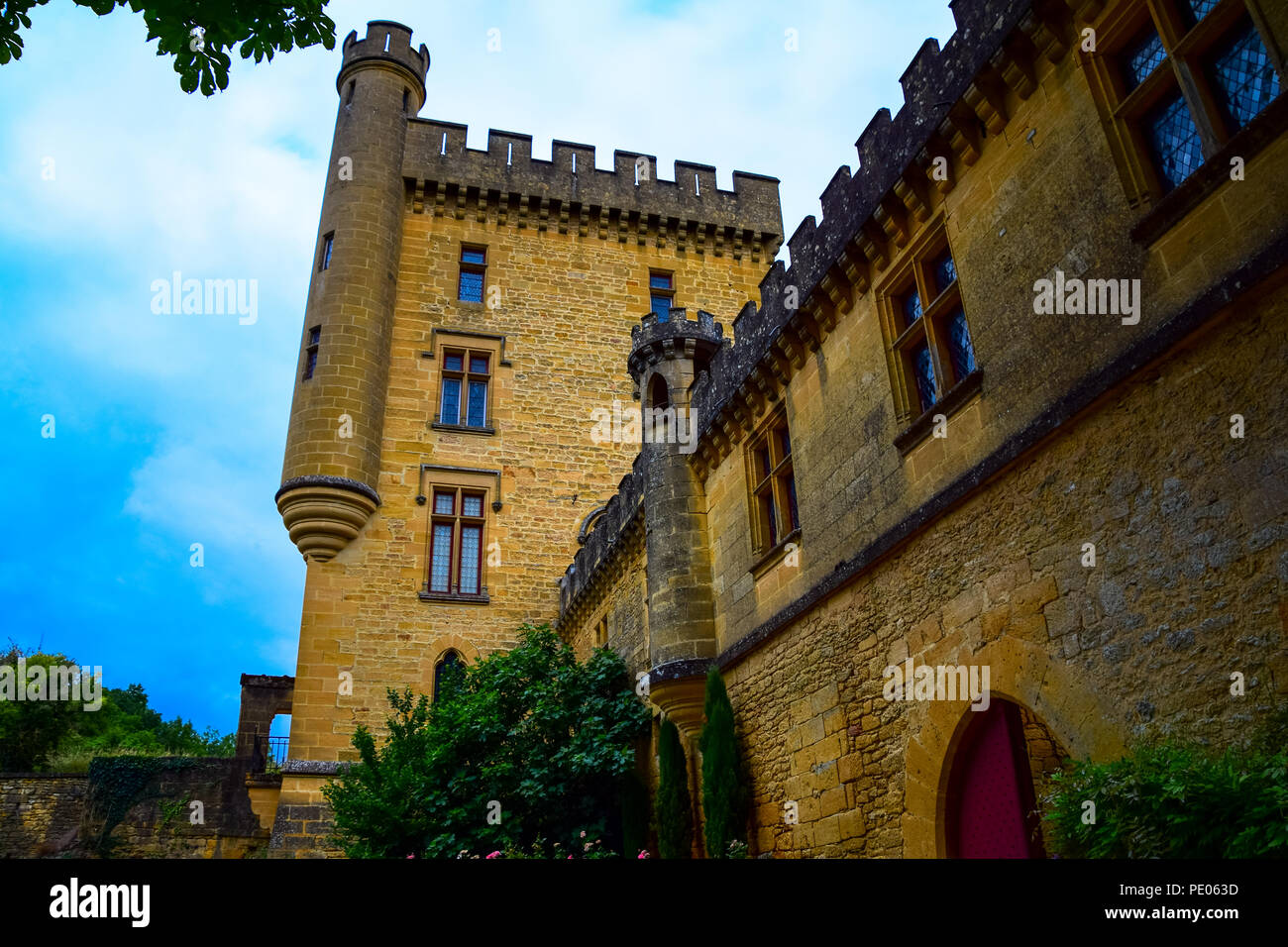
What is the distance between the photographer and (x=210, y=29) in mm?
4348

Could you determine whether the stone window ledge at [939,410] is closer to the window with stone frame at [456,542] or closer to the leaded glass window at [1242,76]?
the leaded glass window at [1242,76]

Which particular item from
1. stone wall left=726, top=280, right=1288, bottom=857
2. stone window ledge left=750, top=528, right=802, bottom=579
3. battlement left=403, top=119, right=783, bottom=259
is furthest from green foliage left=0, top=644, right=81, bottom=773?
stone wall left=726, top=280, right=1288, bottom=857

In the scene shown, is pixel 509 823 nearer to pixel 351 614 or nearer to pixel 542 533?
pixel 351 614

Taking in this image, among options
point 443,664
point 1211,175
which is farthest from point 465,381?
point 1211,175

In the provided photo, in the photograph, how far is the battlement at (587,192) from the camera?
67.2ft

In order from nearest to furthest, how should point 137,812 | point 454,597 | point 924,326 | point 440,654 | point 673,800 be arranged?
point 924,326, point 673,800, point 440,654, point 454,597, point 137,812

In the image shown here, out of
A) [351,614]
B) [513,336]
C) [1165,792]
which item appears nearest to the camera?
[1165,792]

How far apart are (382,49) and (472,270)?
549 cm

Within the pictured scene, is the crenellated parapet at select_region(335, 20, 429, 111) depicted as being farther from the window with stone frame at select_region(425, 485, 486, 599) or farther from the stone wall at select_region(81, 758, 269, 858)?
the stone wall at select_region(81, 758, 269, 858)

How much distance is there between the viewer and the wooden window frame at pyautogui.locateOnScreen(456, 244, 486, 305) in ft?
65.5

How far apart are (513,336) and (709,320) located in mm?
8573

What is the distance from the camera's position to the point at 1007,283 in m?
6.08

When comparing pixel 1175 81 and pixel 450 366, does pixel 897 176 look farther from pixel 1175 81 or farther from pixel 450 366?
pixel 450 366
